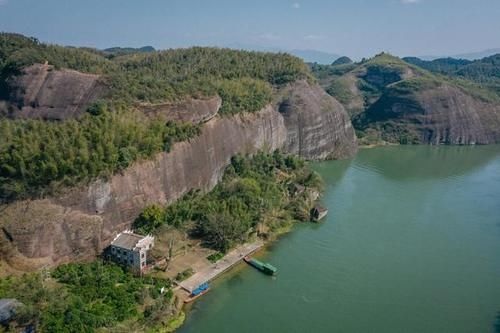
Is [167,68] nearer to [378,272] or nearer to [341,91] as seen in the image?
[378,272]

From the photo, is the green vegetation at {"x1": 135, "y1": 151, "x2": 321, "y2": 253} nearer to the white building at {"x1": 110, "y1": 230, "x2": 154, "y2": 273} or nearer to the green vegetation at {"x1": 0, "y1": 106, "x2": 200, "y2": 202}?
the white building at {"x1": 110, "y1": 230, "x2": 154, "y2": 273}

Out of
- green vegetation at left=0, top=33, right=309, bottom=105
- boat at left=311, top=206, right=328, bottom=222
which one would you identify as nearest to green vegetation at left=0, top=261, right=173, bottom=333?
green vegetation at left=0, top=33, right=309, bottom=105

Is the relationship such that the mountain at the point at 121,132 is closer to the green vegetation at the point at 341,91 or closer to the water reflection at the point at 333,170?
the water reflection at the point at 333,170

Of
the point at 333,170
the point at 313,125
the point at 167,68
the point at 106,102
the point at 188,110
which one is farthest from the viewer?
the point at 313,125

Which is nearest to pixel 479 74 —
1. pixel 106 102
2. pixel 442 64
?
pixel 442 64

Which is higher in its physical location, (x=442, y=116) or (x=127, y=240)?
(x=442, y=116)

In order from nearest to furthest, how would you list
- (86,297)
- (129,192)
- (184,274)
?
(86,297)
(184,274)
(129,192)
